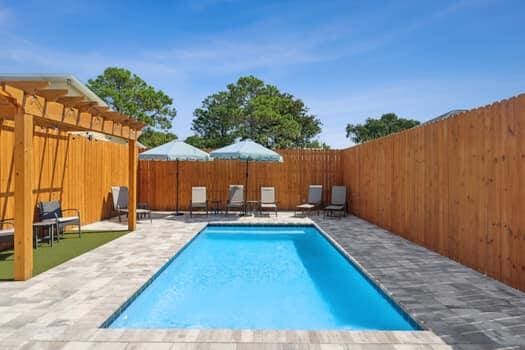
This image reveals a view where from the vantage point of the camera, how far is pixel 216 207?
12875 millimetres

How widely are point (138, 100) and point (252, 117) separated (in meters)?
9.22

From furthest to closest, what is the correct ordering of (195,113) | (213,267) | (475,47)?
(195,113), (475,47), (213,267)

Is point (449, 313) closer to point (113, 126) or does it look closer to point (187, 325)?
point (187, 325)

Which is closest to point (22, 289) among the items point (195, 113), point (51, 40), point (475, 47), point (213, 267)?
point (213, 267)

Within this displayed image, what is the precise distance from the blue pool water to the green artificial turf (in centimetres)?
163

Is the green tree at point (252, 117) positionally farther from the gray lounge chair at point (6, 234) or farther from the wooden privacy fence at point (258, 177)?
the gray lounge chair at point (6, 234)

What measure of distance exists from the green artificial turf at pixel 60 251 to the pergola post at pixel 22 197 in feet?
0.91

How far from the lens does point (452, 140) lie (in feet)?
19.1

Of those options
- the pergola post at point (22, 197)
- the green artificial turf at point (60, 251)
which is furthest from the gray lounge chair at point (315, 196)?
the pergola post at point (22, 197)

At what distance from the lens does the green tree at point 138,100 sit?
90.5 feet

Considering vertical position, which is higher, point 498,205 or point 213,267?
point 498,205

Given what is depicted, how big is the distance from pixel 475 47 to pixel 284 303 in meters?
10.9

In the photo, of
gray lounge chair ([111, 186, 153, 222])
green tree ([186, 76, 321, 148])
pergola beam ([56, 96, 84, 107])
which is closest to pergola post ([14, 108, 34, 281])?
pergola beam ([56, 96, 84, 107])

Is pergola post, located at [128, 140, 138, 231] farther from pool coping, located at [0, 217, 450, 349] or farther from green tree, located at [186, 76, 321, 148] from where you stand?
green tree, located at [186, 76, 321, 148]
